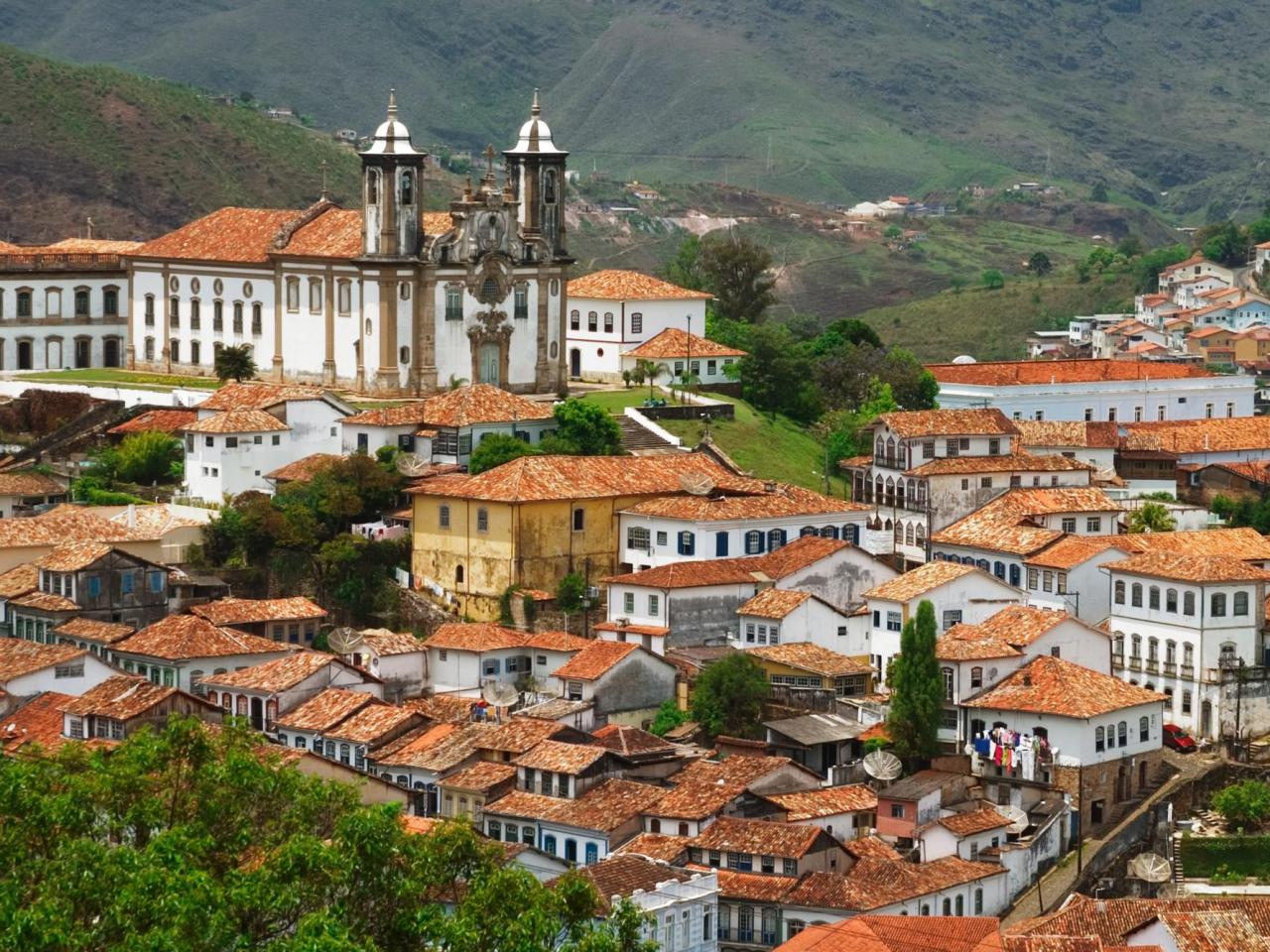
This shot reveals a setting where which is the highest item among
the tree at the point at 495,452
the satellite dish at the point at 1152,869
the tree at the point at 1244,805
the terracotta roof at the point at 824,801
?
the tree at the point at 495,452

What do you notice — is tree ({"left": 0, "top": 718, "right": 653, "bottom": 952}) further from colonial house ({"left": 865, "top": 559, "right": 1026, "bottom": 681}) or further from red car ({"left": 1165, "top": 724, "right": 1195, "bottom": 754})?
red car ({"left": 1165, "top": 724, "right": 1195, "bottom": 754})

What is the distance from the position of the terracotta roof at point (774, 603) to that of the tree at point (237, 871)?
20097 mm

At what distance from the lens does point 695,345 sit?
96.9 meters

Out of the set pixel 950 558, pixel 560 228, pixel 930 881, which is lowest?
pixel 930 881

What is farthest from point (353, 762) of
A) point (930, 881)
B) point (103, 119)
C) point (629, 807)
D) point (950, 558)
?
point (103, 119)

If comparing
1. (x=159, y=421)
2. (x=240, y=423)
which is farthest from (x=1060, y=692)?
(x=159, y=421)

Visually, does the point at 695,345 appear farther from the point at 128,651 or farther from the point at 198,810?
the point at 198,810

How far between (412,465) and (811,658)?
14.1 m

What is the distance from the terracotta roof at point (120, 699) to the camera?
2657 inches

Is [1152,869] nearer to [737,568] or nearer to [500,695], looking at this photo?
[737,568]

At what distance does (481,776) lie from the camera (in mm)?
65688

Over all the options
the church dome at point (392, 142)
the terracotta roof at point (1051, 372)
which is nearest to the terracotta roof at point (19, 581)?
the church dome at point (392, 142)

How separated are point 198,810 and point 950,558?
3394cm

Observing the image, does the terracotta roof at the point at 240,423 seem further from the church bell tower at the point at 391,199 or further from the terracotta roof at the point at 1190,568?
the terracotta roof at the point at 1190,568
